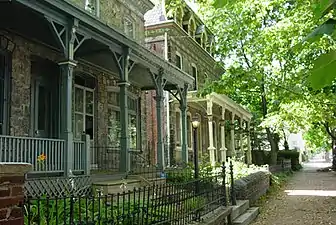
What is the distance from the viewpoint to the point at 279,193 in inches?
615

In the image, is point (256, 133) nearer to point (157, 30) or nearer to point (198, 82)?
point (198, 82)

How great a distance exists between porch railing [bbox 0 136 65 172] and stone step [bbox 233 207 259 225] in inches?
167

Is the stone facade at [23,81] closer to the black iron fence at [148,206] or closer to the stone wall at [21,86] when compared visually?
the stone wall at [21,86]

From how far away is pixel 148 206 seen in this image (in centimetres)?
532

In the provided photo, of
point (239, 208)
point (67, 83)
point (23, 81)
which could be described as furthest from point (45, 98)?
point (239, 208)

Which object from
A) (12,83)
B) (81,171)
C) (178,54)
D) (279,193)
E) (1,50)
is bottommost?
(279,193)

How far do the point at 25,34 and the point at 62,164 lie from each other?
3.58m

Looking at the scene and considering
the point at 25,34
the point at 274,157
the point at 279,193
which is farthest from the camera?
the point at 274,157

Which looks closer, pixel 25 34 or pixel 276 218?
pixel 25 34

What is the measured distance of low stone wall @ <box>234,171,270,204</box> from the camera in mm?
11025

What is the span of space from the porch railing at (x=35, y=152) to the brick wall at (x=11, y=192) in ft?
13.8

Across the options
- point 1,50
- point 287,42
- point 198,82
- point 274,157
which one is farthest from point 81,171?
point 274,157

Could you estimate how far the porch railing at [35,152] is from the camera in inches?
280

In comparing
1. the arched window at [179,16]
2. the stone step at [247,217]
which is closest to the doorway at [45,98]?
the stone step at [247,217]
